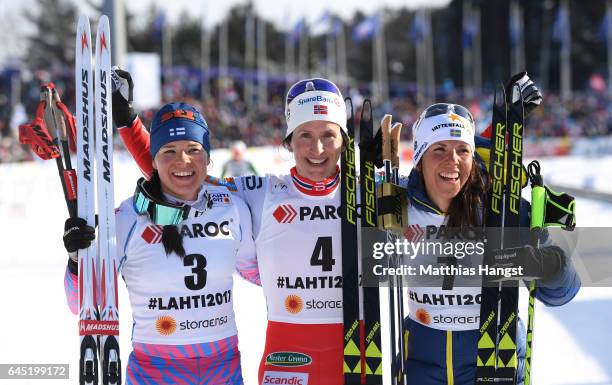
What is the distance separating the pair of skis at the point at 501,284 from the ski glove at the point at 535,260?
0.19 ft

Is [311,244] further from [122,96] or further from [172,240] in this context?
[122,96]

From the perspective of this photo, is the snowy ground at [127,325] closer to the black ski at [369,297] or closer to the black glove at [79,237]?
the black ski at [369,297]

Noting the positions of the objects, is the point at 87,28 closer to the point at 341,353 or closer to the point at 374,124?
the point at 374,124

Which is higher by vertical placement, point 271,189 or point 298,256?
point 271,189

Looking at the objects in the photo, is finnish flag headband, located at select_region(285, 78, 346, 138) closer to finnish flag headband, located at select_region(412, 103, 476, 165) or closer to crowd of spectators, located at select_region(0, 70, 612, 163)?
finnish flag headband, located at select_region(412, 103, 476, 165)

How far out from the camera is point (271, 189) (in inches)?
129

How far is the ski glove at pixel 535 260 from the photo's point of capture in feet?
9.25

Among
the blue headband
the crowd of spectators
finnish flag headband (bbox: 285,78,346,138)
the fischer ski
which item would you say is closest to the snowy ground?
finnish flag headband (bbox: 285,78,346,138)

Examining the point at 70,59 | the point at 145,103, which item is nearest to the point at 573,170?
the point at 145,103

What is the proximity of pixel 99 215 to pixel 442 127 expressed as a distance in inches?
60.2

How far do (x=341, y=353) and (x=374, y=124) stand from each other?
105 centimetres

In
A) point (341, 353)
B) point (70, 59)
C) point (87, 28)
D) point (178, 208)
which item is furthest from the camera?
point (70, 59)

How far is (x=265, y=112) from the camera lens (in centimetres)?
3478

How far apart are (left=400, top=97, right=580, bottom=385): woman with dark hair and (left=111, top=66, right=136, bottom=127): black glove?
1.44 m
